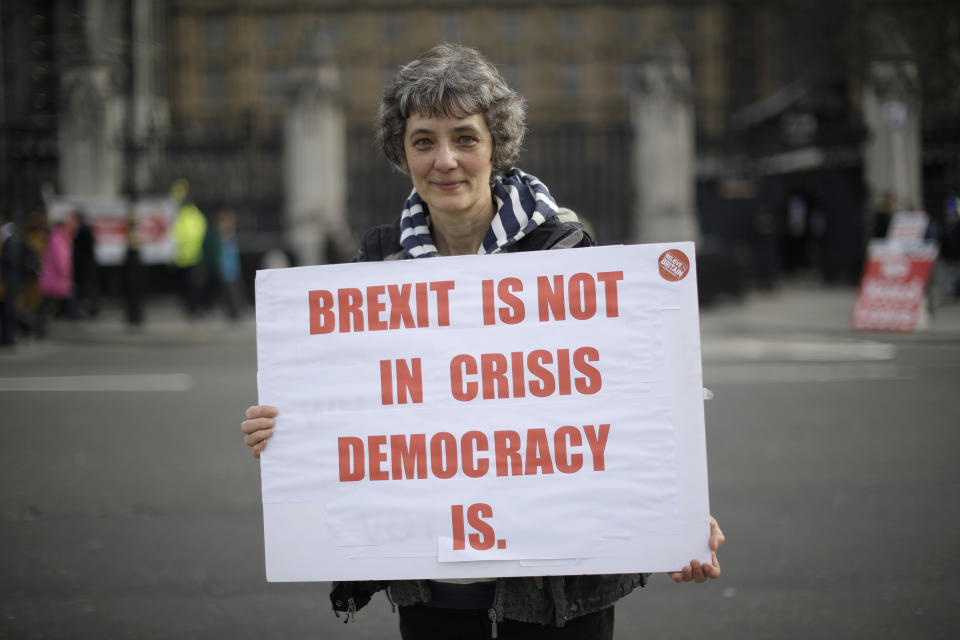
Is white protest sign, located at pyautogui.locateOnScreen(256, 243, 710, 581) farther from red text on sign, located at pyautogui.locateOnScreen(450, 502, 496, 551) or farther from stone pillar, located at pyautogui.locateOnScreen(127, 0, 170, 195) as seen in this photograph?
stone pillar, located at pyautogui.locateOnScreen(127, 0, 170, 195)

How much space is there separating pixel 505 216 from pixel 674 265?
0.42 meters

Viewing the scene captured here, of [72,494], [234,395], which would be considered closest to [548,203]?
[72,494]

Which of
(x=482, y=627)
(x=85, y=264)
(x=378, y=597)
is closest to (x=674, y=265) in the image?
(x=482, y=627)

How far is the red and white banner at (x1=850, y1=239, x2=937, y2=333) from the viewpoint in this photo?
49.1 feet

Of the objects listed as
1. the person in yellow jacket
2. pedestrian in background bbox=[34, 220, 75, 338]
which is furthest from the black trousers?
the person in yellow jacket

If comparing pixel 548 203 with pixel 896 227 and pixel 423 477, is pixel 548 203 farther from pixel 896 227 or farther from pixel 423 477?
pixel 896 227

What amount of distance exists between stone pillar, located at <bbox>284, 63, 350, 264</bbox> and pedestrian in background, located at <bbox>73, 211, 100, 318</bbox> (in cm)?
423

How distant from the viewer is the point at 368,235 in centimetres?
252

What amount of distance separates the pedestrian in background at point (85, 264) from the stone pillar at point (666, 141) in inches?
443

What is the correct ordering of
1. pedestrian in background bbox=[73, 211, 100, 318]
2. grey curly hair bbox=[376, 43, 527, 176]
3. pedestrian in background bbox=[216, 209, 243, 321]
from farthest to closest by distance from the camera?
pedestrian in background bbox=[73, 211, 100, 318] < pedestrian in background bbox=[216, 209, 243, 321] < grey curly hair bbox=[376, 43, 527, 176]

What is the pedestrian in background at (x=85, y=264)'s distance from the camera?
60.5 feet

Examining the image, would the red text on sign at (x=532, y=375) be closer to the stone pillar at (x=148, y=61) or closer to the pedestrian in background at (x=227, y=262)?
the pedestrian in background at (x=227, y=262)

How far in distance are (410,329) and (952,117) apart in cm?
2514

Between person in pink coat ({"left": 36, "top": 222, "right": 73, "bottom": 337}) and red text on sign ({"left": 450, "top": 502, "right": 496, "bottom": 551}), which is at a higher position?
person in pink coat ({"left": 36, "top": 222, "right": 73, "bottom": 337})
